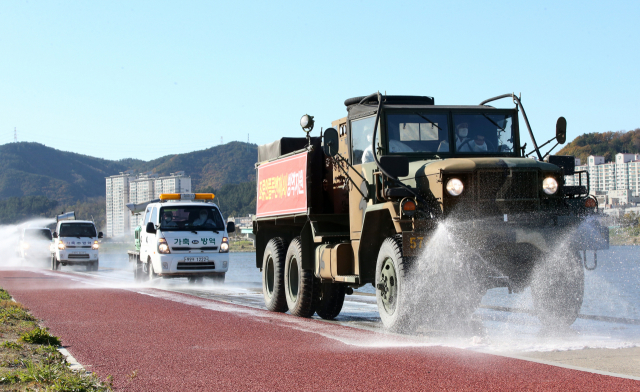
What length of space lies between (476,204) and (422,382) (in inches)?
143

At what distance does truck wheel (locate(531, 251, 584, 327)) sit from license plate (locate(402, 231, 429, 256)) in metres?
1.50

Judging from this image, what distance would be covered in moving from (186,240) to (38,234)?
2807cm

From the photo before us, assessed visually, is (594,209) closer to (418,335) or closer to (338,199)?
(418,335)

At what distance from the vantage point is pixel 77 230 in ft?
Answer: 124

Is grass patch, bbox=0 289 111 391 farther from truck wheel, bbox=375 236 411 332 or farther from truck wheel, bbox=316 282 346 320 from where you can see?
truck wheel, bbox=316 282 346 320

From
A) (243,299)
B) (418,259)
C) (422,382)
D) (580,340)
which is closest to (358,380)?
(422,382)

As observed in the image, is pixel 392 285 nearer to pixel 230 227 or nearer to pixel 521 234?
pixel 521 234

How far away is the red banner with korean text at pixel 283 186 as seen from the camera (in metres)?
13.0

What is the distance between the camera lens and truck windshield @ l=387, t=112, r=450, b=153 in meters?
11.1

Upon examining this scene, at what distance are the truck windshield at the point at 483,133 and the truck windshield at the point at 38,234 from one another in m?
39.5

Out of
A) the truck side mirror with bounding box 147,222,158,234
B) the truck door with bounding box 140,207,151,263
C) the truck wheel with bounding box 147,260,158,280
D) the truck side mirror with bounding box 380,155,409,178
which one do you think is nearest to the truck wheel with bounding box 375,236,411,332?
the truck side mirror with bounding box 380,155,409,178

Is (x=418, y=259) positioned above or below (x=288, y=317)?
above

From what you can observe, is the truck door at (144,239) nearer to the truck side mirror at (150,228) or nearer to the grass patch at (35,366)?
the truck side mirror at (150,228)

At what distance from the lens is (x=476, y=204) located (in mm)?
9641
